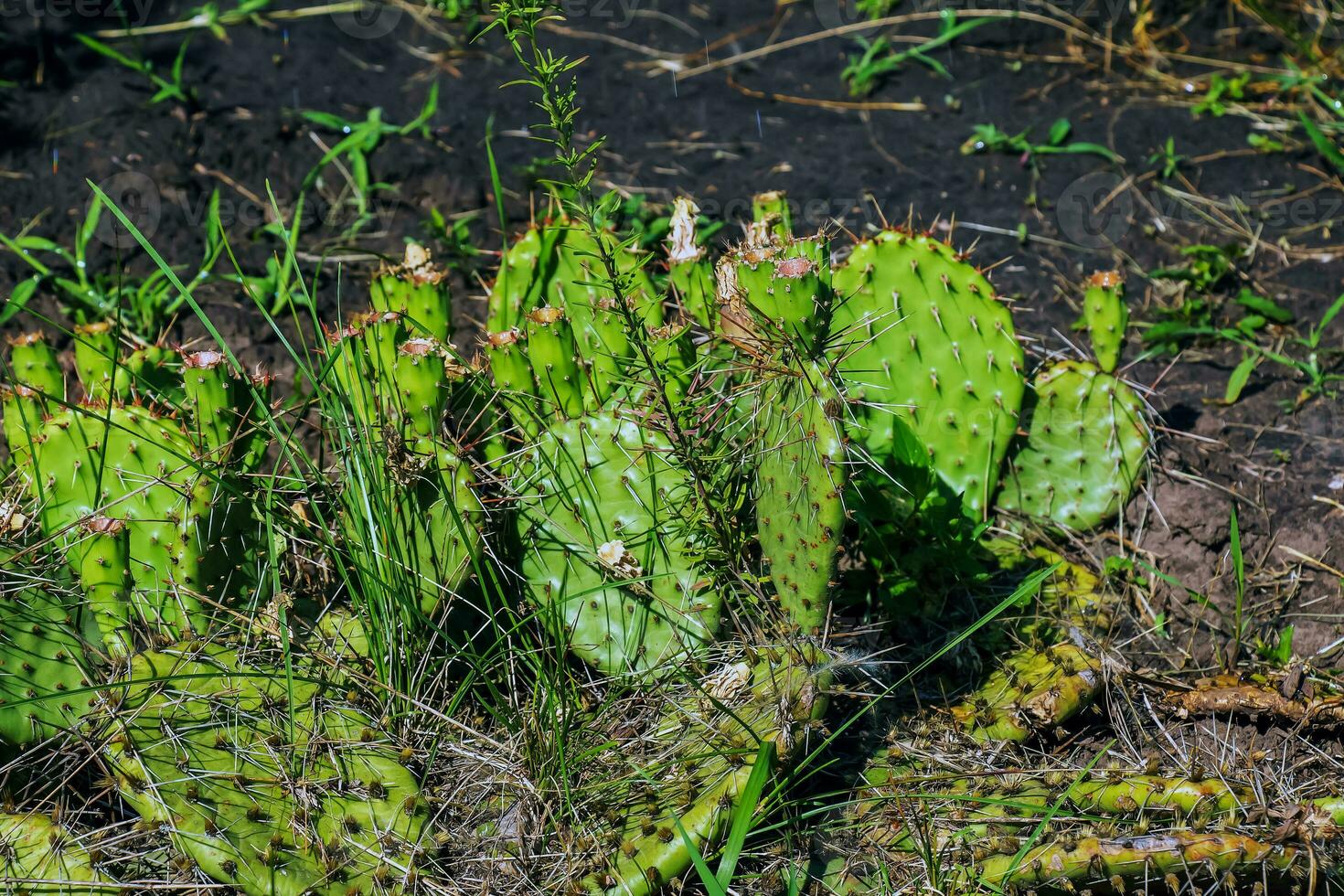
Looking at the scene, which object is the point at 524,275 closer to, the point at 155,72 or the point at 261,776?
the point at 261,776

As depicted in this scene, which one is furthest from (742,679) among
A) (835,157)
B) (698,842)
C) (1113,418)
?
(835,157)

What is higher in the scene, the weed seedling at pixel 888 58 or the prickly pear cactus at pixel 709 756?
the weed seedling at pixel 888 58

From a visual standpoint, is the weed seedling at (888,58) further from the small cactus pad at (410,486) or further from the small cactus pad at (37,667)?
the small cactus pad at (37,667)

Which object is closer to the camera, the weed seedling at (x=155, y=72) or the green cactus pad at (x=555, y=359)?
the green cactus pad at (x=555, y=359)

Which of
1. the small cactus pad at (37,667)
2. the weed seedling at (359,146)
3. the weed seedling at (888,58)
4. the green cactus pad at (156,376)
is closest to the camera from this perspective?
the small cactus pad at (37,667)

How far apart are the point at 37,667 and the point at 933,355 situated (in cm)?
174

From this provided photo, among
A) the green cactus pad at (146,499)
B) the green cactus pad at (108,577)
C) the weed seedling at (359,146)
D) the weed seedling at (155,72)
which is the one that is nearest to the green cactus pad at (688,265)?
the green cactus pad at (146,499)

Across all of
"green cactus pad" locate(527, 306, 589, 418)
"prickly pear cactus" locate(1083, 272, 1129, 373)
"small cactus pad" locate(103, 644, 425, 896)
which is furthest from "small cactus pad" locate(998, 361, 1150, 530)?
"small cactus pad" locate(103, 644, 425, 896)

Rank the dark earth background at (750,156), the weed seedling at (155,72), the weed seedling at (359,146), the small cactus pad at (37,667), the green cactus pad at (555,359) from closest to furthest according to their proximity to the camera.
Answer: the small cactus pad at (37,667), the green cactus pad at (555,359), the dark earth background at (750,156), the weed seedling at (359,146), the weed seedling at (155,72)

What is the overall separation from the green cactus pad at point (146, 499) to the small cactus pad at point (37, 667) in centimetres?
12

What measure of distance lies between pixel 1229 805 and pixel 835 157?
234 cm

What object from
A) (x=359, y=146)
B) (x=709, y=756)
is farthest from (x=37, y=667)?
(x=359, y=146)

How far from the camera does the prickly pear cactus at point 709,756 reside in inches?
68.4

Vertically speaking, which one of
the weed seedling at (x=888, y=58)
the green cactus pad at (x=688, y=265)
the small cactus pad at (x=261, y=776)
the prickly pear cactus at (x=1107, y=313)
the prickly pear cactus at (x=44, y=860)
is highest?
the weed seedling at (x=888, y=58)
